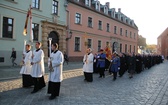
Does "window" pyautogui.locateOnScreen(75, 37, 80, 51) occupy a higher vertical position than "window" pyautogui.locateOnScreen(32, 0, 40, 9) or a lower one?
lower

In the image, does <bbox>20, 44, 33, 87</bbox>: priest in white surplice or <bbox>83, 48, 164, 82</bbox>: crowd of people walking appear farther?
<bbox>83, 48, 164, 82</bbox>: crowd of people walking

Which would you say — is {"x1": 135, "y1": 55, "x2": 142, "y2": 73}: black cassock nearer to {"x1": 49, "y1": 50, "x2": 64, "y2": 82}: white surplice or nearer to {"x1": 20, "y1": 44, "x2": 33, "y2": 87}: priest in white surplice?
{"x1": 20, "y1": 44, "x2": 33, "y2": 87}: priest in white surplice

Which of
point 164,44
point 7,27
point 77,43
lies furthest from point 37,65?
point 164,44

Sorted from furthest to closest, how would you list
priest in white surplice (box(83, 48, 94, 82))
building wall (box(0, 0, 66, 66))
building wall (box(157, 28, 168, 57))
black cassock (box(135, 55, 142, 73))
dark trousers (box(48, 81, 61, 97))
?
building wall (box(157, 28, 168, 57)) < building wall (box(0, 0, 66, 66)) < black cassock (box(135, 55, 142, 73)) < priest in white surplice (box(83, 48, 94, 82)) < dark trousers (box(48, 81, 61, 97))

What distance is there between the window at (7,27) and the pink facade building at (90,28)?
734cm

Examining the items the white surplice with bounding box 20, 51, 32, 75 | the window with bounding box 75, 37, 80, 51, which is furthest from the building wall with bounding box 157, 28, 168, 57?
the white surplice with bounding box 20, 51, 32, 75

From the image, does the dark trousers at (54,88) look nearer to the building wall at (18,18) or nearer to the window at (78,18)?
the building wall at (18,18)

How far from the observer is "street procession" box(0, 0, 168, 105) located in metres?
7.43

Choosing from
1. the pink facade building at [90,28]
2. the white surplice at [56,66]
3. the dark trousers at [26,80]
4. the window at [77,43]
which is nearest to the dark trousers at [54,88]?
the white surplice at [56,66]

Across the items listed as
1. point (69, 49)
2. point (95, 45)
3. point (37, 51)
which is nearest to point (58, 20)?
point (69, 49)

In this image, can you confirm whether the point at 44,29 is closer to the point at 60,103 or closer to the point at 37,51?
the point at 37,51

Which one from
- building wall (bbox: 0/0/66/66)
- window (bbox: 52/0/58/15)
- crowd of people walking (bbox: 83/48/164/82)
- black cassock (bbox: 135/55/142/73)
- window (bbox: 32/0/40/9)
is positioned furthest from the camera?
window (bbox: 52/0/58/15)

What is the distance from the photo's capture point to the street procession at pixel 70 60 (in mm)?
7434

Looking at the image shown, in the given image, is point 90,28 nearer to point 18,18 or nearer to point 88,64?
point 18,18
